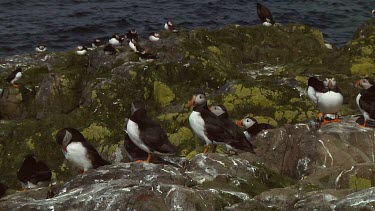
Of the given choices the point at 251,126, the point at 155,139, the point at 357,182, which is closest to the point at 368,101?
the point at 251,126

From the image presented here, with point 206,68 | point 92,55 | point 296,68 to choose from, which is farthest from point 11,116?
point 296,68

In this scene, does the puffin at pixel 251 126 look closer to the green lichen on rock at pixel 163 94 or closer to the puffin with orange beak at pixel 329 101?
the puffin with orange beak at pixel 329 101

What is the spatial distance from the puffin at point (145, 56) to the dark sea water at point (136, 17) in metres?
13.1

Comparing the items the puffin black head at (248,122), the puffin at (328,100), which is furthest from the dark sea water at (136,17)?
the puffin black head at (248,122)

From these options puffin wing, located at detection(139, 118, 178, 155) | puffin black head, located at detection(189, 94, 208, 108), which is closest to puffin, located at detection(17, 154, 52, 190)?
puffin wing, located at detection(139, 118, 178, 155)

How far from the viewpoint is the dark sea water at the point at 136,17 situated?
37125mm

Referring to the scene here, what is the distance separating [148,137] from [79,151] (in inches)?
52.5

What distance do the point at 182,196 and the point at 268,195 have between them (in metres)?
1.30

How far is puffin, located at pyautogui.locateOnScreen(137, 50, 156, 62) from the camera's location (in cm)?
2140

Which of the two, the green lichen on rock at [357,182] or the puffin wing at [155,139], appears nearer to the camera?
the green lichen on rock at [357,182]

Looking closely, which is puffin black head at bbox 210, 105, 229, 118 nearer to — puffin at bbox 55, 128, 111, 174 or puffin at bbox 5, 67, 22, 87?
puffin at bbox 55, 128, 111, 174

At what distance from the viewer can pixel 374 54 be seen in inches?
843

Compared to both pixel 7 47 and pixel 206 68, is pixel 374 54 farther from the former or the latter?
pixel 7 47

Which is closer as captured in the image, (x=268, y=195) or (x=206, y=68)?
(x=268, y=195)
